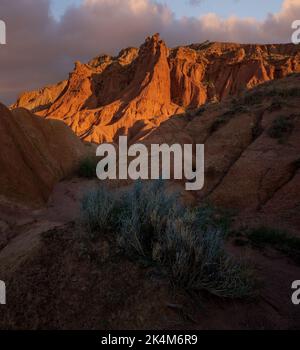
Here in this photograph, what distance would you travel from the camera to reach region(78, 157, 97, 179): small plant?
10062mm

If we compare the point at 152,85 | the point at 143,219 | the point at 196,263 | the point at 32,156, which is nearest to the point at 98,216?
the point at 143,219

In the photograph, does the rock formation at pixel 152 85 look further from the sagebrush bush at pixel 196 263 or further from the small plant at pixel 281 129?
the sagebrush bush at pixel 196 263

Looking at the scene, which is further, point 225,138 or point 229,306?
point 225,138

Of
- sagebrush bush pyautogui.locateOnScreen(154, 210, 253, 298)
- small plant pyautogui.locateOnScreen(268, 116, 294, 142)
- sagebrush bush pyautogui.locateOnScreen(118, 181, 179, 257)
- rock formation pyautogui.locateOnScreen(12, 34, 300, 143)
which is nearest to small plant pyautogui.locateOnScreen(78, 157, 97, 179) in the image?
small plant pyautogui.locateOnScreen(268, 116, 294, 142)

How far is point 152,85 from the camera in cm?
6512

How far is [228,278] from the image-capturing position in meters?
3.56

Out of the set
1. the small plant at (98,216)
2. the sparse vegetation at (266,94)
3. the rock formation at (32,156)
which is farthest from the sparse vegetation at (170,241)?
the sparse vegetation at (266,94)

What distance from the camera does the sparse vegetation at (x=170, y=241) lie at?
349cm

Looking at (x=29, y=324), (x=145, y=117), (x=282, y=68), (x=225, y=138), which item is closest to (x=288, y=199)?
(x=225, y=138)

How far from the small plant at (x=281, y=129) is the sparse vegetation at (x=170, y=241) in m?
Answer: 6.41

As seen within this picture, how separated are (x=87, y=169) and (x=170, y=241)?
699 centimetres

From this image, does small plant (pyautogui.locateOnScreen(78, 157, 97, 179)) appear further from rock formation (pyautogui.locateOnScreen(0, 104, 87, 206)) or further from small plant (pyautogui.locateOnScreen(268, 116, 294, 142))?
small plant (pyautogui.locateOnScreen(268, 116, 294, 142))
